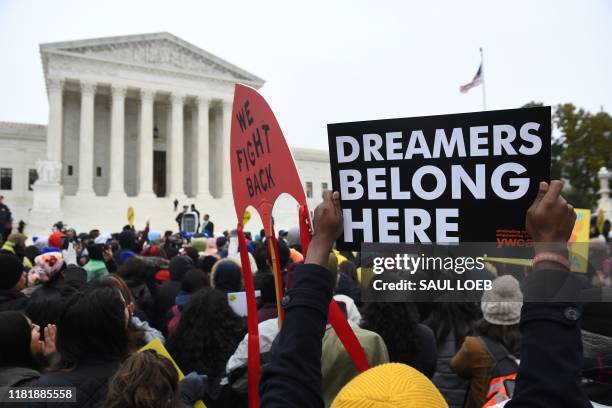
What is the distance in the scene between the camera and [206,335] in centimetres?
308

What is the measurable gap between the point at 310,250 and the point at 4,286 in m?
3.21

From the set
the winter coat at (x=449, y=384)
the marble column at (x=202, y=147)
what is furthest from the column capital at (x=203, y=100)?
the winter coat at (x=449, y=384)

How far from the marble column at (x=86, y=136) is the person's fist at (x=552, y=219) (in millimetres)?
38669

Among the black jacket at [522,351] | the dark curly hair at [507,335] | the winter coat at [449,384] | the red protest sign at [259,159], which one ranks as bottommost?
the winter coat at [449,384]

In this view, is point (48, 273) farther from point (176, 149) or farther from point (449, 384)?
point (176, 149)

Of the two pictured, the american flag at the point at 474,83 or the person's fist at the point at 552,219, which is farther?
the american flag at the point at 474,83

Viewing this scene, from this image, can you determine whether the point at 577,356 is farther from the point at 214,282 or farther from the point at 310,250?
the point at 214,282

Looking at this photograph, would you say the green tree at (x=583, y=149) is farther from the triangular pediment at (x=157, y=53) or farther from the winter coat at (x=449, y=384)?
the winter coat at (x=449, y=384)

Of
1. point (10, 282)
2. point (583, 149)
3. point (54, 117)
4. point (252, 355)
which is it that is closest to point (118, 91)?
point (54, 117)

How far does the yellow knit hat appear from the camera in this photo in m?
1.28

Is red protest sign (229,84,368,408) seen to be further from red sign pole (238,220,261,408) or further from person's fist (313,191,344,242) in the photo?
person's fist (313,191,344,242)

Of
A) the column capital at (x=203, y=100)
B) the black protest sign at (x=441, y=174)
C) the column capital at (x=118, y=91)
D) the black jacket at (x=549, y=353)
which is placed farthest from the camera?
the column capital at (x=203, y=100)

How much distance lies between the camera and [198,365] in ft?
9.78

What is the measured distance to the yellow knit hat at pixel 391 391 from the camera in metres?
1.28
